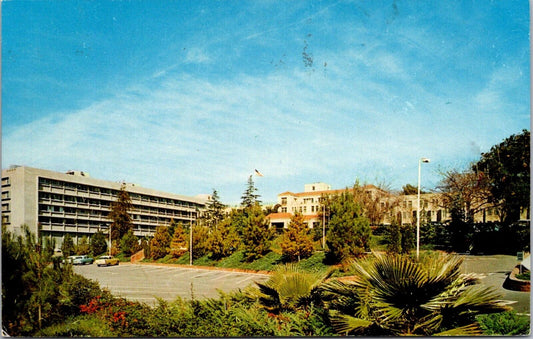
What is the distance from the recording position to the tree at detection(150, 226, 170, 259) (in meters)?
11.7

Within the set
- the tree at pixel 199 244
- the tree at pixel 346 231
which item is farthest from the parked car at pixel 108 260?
Answer: the tree at pixel 346 231

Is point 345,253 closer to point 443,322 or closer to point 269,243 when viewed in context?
point 269,243

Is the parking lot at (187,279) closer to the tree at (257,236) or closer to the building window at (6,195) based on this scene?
the tree at (257,236)

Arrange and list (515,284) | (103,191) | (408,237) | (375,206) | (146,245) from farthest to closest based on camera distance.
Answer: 1. (375,206)
2. (146,245)
3. (408,237)
4. (103,191)
5. (515,284)

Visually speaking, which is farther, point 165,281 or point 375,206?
point 375,206

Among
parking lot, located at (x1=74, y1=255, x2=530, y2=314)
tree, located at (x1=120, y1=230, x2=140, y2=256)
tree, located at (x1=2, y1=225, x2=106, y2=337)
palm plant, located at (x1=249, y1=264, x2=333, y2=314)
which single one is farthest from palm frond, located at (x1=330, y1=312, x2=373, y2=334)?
tree, located at (x1=120, y1=230, x2=140, y2=256)

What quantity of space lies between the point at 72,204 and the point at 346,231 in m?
6.41

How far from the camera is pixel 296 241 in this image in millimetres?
9773

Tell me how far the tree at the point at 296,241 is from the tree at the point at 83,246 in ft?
14.2

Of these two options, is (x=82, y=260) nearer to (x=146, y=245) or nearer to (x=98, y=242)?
(x=98, y=242)

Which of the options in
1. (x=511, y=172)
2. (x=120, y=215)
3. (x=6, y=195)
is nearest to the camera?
(x=6, y=195)

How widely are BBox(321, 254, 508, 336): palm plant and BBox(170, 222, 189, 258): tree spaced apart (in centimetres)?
838

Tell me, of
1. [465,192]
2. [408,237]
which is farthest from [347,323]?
[465,192]

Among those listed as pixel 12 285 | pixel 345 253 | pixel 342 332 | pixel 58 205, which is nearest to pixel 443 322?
pixel 342 332
